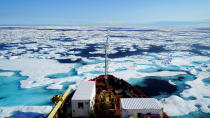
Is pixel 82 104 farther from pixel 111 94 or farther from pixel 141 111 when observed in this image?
pixel 111 94

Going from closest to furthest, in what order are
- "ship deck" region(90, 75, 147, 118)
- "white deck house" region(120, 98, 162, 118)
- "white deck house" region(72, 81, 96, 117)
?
1. "white deck house" region(120, 98, 162, 118)
2. "white deck house" region(72, 81, 96, 117)
3. "ship deck" region(90, 75, 147, 118)

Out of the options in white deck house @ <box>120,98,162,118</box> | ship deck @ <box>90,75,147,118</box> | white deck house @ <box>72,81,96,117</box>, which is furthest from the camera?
ship deck @ <box>90,75,147,118</box>

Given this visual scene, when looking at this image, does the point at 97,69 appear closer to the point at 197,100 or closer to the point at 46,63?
the point at 46,63

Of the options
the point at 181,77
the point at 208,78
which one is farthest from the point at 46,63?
the point at 208,78

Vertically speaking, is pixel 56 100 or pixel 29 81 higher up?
pixel 56 100

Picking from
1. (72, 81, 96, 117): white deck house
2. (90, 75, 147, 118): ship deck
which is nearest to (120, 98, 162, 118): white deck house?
(90, 75, 147, 118): ship deck

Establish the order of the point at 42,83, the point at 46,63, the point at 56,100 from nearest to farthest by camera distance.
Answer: the point at 56,100 < the point at 42,83 < the point at 46,63

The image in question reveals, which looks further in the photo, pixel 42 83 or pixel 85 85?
pixel 42 83

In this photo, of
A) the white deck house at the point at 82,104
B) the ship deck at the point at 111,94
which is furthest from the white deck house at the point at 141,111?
the white deck house at the point at 82,104

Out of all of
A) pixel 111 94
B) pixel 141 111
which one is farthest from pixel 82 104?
pixel 111 94

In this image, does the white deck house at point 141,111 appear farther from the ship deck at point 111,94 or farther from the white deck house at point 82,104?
the white deck house at point 82,104

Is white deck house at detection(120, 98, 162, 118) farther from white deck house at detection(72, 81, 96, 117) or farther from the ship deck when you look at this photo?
white deck house at detection(72, 81, 96, 117)
